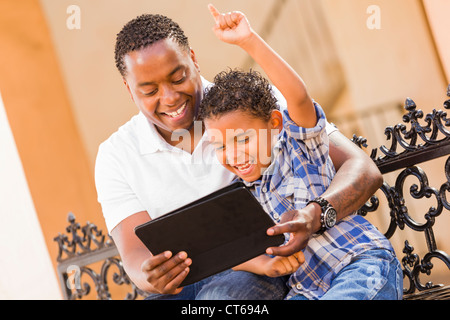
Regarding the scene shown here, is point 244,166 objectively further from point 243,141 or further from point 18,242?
point 18,242

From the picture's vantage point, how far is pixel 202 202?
4.41ft

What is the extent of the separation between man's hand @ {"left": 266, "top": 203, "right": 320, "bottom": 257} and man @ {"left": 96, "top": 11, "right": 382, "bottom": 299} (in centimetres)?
11

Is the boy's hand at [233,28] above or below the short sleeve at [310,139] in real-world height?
above

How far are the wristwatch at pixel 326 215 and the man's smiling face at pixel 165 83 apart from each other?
1.88 feet

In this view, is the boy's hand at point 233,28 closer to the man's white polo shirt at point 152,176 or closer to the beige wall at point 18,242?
the man's white polo shirt at point 152,176

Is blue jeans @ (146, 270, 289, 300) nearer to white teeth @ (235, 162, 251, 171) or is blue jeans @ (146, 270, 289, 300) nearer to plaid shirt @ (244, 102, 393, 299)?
plaid shirt @ (244, 102, 393, 299)

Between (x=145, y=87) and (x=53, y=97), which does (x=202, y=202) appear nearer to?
(x=145, y=87)

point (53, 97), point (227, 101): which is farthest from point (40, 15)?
point (227, 101)

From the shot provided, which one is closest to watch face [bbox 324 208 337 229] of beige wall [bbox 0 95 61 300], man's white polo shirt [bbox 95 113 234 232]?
man's white polo shirt [bbox 95 113 234 232]

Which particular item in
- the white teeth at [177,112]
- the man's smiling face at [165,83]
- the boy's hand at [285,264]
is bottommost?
the boy's hand at [285,264]

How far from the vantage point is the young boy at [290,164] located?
1436 millimetres

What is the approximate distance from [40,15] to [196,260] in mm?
4083

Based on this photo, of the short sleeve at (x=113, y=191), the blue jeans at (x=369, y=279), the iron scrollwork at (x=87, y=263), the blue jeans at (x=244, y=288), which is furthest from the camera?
the iron scrollwork at (x=87, y=263)

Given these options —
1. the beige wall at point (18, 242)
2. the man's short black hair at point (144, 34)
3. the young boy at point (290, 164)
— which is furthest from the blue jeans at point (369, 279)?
the beige wall at point (18, 242)
